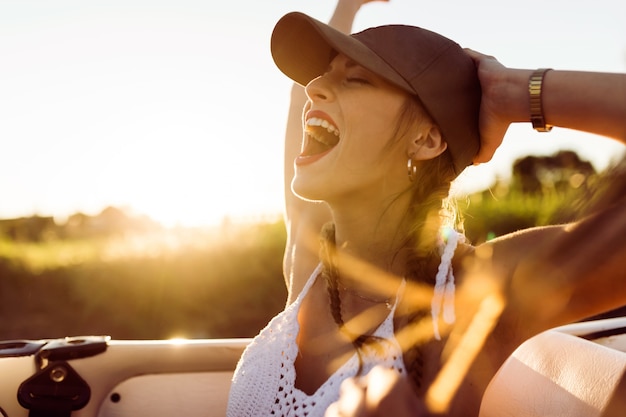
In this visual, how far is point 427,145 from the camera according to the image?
206 cm

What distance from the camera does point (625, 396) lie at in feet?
3.30

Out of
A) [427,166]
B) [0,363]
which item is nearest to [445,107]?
[427,166]

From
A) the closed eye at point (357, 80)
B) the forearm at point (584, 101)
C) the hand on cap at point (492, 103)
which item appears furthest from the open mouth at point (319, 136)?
the forearm at point (584, 101)

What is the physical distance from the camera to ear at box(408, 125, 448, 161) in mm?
2043

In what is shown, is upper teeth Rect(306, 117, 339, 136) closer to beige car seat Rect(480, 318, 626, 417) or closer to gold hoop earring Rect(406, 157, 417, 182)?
gold hoop earring Rect(406, 157, 417, 182)

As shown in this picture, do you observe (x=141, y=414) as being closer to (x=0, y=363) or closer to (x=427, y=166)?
(x=0, y=363)

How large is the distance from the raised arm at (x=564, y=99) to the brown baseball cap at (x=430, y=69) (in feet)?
0.26

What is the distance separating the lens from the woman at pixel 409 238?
1.57 metres

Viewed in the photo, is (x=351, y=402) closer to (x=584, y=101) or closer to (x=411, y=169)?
(x=584, y=101)

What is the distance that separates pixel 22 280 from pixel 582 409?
867cm

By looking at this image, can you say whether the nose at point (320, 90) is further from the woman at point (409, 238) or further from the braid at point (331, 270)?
the braid at point (331, 270)

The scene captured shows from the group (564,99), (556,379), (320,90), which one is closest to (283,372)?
(556,379)

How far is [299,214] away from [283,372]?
0.97m

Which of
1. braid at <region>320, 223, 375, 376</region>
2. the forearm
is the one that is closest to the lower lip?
braid at <region>320, 223, 375, 376</region>
